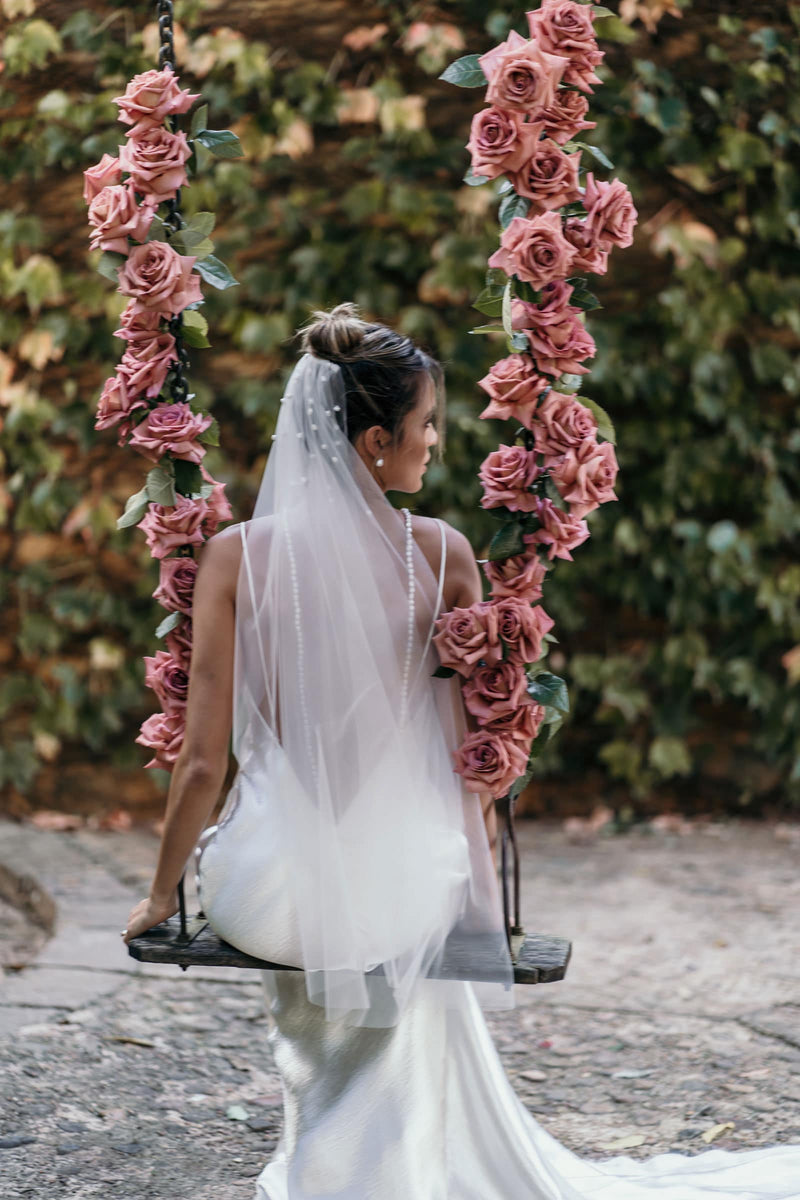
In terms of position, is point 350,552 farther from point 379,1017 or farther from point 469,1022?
point 469,1022

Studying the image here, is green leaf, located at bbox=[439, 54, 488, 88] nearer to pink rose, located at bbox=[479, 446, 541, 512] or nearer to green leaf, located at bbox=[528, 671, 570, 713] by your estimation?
pink rose, located at bbox=[479, 446, 541, 512]

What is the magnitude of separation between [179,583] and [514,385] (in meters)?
0.68

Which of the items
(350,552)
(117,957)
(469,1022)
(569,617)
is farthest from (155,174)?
(569,617)

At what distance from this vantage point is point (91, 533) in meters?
5.10

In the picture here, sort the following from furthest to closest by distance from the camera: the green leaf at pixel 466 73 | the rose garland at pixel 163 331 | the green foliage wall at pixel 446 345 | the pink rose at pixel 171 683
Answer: the green foliage wall at pixel 446 345
the pink rose at pixel 171 683
the rose garland at pixel 163 331
the green leaf at pixel 466 73

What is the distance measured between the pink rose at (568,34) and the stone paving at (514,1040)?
6.74 feet

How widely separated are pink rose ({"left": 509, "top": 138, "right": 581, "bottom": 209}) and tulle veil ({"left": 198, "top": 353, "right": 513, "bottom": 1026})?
420 millimetres

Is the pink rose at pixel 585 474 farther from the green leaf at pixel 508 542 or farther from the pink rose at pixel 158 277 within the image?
the pink rose at pixel 158 277

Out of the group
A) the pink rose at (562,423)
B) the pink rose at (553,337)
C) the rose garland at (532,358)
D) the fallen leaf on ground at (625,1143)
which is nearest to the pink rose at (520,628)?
the rose garland at (532,358)

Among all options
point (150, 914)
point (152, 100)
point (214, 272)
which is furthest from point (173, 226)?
point (150, 914)

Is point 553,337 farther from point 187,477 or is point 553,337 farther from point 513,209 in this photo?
point 187,477

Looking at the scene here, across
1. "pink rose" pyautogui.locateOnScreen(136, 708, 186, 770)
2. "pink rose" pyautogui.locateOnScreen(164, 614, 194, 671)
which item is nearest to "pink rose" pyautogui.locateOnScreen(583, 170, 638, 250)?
"pink rose" pyautogui.locateOnScreen(164, 614, 194, 671)

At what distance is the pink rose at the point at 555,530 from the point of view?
7.00 ft

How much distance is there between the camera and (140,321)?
2250 mm
